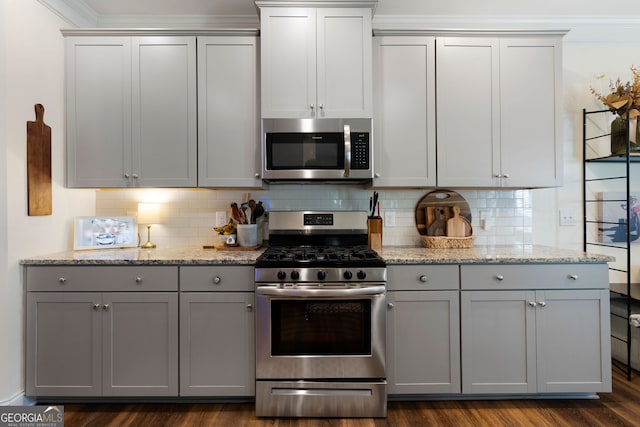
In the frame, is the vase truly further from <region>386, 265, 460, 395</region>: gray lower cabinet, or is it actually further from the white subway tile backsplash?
<region>386, 265, 460, 395</region>: gray lower cabinet

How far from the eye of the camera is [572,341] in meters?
2.08

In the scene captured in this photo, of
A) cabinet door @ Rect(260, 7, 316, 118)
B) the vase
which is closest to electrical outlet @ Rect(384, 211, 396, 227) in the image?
cabinet door @ Rect(260, 7, 316, 118)

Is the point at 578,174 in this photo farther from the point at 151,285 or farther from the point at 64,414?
the point at 64,414

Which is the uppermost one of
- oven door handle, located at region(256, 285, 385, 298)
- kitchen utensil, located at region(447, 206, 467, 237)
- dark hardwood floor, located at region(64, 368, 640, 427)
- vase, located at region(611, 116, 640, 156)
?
vase, located at region(611, 116, 640, 156)

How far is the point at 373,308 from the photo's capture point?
200cm

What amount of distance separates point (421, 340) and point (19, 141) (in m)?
2.75

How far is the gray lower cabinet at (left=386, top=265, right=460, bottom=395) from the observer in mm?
2082

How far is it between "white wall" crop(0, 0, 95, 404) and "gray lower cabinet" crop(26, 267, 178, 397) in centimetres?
8

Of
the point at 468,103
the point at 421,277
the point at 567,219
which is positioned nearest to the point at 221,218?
the point at 421,277

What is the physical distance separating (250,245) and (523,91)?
2.25m

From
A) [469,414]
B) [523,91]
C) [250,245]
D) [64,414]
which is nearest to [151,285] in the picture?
[250,245]

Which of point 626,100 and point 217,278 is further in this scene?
point 626,100

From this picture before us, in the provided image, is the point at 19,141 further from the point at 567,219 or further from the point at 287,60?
the point at 567,219

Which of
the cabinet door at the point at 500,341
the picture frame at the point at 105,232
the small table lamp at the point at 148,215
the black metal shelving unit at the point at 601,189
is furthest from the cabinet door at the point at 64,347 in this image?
the black metal shelving unit at the point at 601,189
